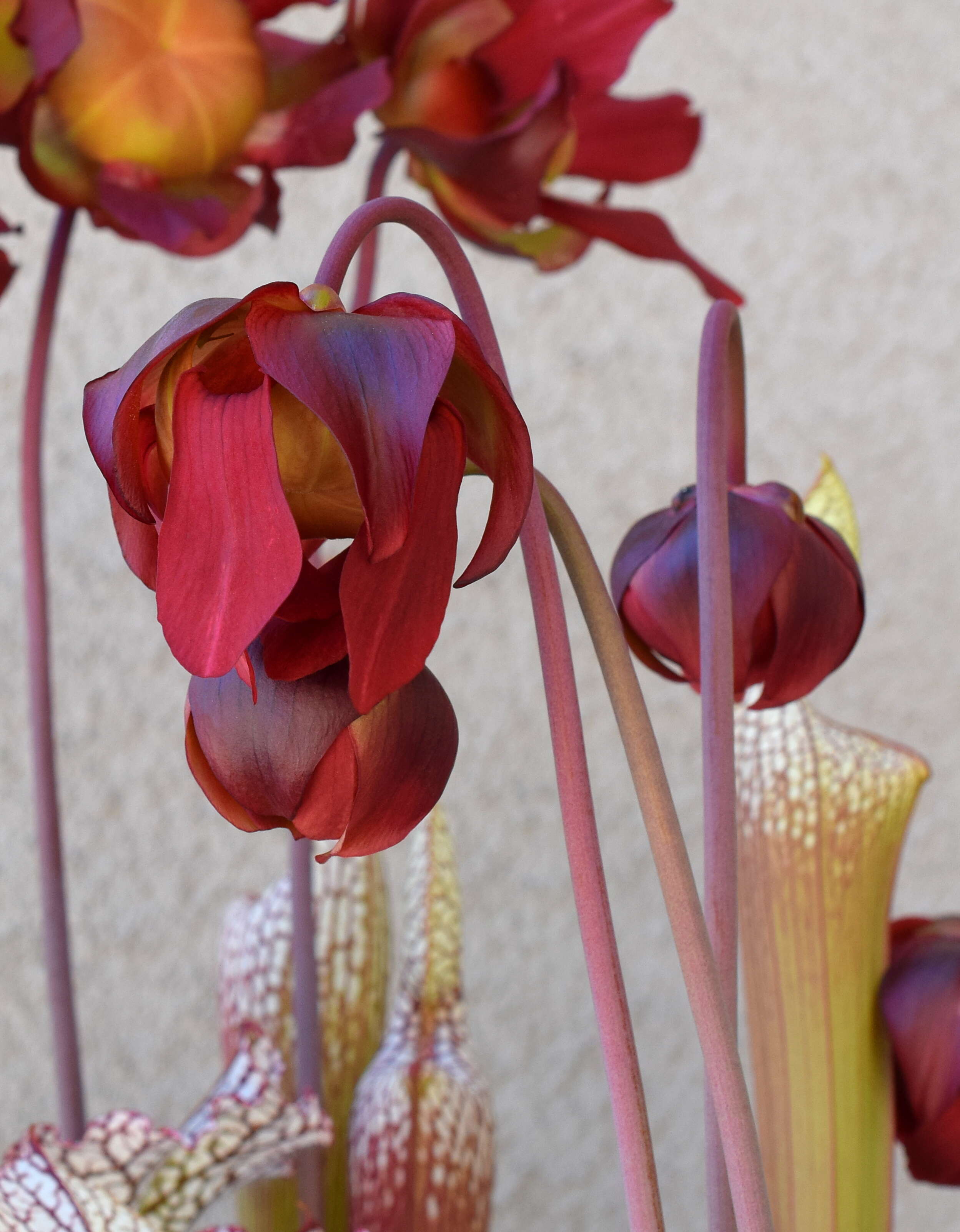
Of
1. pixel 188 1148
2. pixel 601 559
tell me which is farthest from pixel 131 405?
pixel 601 559

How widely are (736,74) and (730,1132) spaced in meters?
0.40

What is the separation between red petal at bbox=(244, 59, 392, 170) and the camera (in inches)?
7.8

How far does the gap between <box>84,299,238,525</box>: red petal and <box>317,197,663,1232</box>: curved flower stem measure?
0.03 meters

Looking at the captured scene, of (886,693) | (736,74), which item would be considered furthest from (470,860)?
(736,74)

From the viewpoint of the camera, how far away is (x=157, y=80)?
0.65 feet

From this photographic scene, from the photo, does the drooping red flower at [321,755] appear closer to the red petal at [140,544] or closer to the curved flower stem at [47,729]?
the red petal at [140,544]

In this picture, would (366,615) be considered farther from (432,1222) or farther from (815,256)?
(815,256)

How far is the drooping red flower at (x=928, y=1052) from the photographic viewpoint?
179mm

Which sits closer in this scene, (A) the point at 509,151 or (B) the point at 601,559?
(A) the point at 509,151

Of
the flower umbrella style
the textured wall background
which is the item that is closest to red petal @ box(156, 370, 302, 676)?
the flower umbrella style

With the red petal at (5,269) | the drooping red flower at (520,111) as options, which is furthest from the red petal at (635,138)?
the red petal at (5,269)

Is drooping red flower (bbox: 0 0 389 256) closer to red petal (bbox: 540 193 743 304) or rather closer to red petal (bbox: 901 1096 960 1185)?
red petal (bbox: 540 193 743 304)

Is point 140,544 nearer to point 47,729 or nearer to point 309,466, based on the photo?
point 309,466

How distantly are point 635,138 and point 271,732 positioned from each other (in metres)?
0.18
